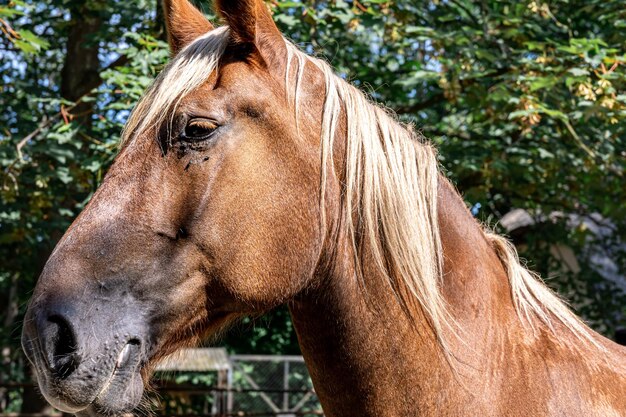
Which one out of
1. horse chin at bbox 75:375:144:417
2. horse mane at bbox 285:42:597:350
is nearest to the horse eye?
horse mane at bbox 285:42:597:350

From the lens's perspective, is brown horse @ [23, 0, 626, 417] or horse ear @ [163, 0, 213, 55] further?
horse ear @ [163, 0, 213, 55]

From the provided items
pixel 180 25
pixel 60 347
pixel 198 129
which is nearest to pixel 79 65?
pixel 180 25

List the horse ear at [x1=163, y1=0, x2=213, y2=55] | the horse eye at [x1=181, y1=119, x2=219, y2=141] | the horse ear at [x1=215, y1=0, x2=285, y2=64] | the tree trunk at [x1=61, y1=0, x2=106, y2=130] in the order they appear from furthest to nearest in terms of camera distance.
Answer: the tree trunk at [x1=61, y1=0, x2=106, y2=130], the horse ear at [x1=163, y1=0, x2=213, y2=55], the horse ear at [x1=215, y1=0, x2=285, y2=64], the horse eye at [x1=181, y1=119, x2=219, y2=141]

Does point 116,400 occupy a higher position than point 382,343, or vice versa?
point 382,343

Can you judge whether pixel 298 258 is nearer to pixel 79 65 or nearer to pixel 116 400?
pixel 116 400

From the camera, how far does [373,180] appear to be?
7.11 feet

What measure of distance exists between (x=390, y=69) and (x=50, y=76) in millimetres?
4696

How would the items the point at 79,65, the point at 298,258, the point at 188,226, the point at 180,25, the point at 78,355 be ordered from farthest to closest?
the point at 79,65
the point at 180,25
the point at 298,258
the point at 188,226
the point at 78,355

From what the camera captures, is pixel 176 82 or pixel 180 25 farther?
pixel 180 25

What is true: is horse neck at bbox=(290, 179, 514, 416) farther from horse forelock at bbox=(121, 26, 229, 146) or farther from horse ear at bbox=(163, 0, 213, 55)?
horse ear at bbox=(163, 0, 213, 55)

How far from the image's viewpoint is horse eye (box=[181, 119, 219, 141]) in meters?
2.02

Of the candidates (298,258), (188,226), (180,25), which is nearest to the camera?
Result: (188,226)

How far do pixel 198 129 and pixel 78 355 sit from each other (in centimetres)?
67

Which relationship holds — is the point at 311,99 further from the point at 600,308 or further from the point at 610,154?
the point at 600,308
